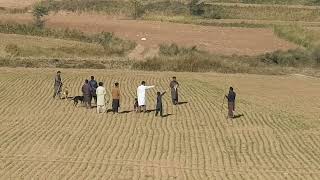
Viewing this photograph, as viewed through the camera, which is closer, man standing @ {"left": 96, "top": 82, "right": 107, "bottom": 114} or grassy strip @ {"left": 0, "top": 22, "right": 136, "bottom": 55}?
man standing @ {"left": 96, "top": 82, "right": 107, "bottom": 114}

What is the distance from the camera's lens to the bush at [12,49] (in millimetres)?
41122

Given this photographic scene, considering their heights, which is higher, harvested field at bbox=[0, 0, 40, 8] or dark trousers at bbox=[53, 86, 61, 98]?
harvested field at bbox=[0, 0, 40, 8]

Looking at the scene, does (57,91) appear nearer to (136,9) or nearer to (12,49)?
(12,49)

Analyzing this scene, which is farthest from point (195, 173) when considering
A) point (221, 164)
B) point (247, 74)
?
point (247, 74)

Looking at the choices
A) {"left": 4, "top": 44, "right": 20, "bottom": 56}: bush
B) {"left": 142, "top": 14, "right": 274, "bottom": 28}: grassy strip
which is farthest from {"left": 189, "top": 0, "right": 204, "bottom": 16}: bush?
{"left": 4, "top": 44, "right": 20, "bottom": 56}: bush

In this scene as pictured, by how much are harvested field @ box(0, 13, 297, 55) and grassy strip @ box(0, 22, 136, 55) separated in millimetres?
1442

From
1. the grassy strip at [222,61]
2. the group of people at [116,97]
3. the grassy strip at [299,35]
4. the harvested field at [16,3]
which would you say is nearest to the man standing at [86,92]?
the group of people at [116,97]

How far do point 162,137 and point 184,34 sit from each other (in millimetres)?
37038

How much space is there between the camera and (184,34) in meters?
55.9

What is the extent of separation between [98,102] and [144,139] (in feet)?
13.0

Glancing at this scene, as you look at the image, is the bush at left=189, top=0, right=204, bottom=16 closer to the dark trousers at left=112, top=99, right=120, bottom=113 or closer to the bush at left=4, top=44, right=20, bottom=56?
the bush at left=4, top=44, right=20, bottom=56

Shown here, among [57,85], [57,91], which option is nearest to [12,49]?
[57,91]

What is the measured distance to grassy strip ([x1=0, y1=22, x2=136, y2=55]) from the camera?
47938mm

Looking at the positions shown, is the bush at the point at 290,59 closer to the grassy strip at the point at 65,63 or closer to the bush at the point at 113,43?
the bush at the point at 113,43
